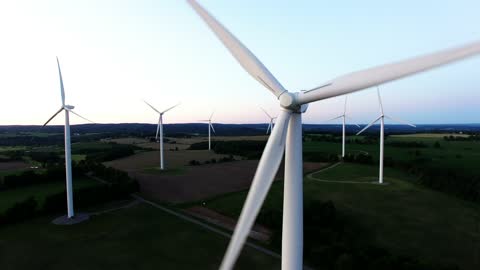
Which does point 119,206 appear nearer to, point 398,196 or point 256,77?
point 256,77

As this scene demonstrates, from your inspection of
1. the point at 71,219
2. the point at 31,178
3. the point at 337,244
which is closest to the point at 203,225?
the point at 337,244

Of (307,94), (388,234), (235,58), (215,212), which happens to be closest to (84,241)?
(215,212)

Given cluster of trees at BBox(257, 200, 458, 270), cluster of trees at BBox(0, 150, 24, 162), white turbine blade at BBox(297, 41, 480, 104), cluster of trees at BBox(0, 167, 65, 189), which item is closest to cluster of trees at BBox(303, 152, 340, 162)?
cluster of trees at BBox(257, 200, 458, 270)

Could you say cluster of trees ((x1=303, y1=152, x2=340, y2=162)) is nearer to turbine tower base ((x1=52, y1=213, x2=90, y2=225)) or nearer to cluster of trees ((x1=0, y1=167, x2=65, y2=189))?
cluster of trees ((x1=0, y1=167, x2=65, y2=189))

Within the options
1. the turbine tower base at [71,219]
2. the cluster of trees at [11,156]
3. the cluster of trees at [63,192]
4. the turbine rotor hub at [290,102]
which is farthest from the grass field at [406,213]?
the cluster of trees at [11,156]

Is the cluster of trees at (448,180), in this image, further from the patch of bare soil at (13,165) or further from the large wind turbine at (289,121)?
the patch of bare soil at (13,165)
